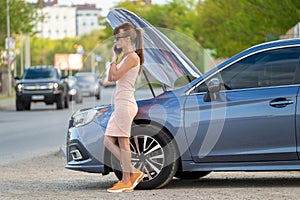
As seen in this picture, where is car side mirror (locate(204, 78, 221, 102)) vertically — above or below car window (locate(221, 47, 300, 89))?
below

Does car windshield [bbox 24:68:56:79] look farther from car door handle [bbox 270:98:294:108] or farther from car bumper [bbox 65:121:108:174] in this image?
car door handle [bbox 270:98:294:108]

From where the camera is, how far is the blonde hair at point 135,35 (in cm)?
1021

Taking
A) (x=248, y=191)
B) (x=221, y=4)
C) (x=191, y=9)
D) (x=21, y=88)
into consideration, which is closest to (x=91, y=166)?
(x=248, y=191)

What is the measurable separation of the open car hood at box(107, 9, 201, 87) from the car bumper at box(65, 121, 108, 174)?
89cm

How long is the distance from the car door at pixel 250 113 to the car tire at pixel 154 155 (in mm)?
236

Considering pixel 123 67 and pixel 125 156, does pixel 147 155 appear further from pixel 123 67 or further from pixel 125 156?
pixel 123 67

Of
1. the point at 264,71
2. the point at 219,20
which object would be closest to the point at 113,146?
the point at 264,71

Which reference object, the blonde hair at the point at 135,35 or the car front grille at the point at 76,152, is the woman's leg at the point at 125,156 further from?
the blonde hair at the point at 135,35

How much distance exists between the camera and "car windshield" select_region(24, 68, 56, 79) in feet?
135

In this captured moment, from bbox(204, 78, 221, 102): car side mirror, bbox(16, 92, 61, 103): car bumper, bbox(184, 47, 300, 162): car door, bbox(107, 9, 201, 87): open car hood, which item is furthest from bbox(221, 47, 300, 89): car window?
bbox(16, 92, 61, 103): car bumper

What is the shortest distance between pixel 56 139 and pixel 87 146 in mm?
11371

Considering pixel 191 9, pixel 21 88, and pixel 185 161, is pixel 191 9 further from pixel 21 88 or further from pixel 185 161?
pixel 185 161

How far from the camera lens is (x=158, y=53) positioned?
35.6 ft

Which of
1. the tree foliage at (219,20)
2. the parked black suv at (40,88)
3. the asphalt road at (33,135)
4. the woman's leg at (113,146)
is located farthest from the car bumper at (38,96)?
the woman's leg at (113,146)
